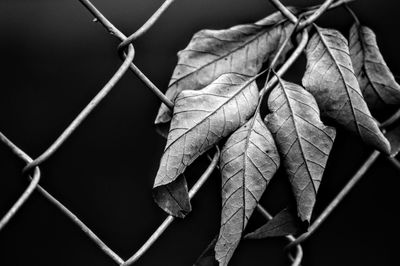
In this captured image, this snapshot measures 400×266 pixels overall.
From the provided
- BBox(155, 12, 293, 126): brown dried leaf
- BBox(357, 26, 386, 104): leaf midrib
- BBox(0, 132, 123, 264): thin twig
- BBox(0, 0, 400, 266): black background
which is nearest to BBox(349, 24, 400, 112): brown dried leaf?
BBox(357, 26, 386, 104): leaf midrib

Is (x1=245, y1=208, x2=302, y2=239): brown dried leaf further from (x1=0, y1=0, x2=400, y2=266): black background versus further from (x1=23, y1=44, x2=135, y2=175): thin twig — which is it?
(x1=0, y1=0, x2=400, y2=266): black background

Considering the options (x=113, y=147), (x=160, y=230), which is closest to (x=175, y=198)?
(x=160, y=230)

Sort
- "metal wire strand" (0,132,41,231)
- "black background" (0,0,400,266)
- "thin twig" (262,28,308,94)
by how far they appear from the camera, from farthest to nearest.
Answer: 1. "black background" (0,0,400,266)
2. "thin twig" (262,28,308,94)
3. "metal wire strand" (0,132,41,231)

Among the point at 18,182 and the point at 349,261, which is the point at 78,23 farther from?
the point at 349,261

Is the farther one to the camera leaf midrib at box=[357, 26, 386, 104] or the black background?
the black background

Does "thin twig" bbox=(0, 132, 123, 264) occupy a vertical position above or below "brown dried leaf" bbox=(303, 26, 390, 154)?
above

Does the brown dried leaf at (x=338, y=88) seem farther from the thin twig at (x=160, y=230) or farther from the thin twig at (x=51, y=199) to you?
the thin twig at (x=51, y=199)

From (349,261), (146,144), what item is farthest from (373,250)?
(146,144)

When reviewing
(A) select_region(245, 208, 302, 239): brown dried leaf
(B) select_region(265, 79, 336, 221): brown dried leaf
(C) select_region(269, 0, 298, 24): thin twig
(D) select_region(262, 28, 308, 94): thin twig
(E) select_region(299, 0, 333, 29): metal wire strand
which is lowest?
(A) select_region(245, 208, 302, 239): brown dried leaf
